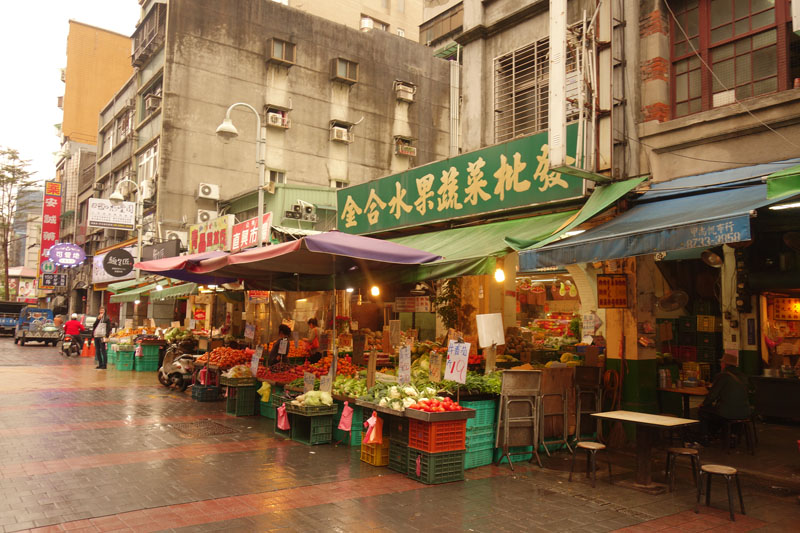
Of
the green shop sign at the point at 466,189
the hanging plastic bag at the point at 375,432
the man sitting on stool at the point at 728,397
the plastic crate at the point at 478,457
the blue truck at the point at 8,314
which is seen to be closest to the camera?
the hanging plastic bag at the point at 375,432

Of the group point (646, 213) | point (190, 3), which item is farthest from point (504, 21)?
point (190, 3)

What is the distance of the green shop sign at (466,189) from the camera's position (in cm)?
1034

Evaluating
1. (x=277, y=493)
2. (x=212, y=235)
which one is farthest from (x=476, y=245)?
(x=212, y=235)

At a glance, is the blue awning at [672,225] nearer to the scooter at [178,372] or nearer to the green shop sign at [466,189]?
the green shop sign at [466,189]

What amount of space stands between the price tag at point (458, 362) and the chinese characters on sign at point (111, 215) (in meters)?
25.4

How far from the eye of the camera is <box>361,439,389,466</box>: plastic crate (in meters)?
8.03

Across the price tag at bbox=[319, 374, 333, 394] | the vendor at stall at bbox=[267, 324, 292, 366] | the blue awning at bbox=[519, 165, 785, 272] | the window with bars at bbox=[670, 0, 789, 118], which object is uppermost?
the window with bars at bbox=[670, 0, 789, 118]

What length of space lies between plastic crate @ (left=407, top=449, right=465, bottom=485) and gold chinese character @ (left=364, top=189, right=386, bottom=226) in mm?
8375

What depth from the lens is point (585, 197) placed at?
31.7ft

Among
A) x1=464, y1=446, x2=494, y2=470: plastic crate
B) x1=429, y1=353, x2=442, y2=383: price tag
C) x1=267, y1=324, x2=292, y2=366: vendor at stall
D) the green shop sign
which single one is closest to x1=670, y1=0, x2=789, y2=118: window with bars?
the green shop sign

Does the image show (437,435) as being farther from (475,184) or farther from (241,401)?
(475,184)

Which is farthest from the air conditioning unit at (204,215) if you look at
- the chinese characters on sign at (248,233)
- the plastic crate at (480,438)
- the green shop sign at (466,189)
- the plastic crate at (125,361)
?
the plastic crate at (480,438)

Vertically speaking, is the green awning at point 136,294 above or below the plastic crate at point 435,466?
above

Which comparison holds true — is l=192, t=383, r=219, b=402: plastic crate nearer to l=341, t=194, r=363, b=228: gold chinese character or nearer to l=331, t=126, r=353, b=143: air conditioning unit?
l=341, t=194, r=363, b=228: gold chinese character
